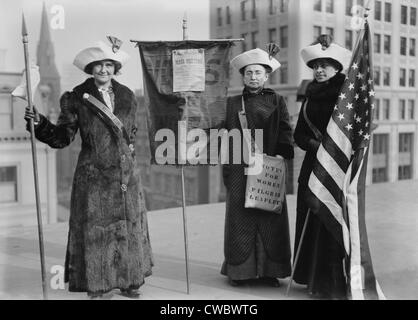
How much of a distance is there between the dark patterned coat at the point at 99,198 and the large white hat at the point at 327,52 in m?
1.40

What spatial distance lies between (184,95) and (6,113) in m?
7.03

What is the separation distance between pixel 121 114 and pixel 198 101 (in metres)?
0.62

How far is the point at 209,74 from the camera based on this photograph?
3.94 meters

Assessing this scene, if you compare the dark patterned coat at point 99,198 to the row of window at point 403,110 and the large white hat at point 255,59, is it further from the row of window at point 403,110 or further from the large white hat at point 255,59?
the row of window at point 403,110

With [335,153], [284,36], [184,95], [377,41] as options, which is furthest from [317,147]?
[377,41]

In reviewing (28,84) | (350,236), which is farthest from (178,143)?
(350,236)

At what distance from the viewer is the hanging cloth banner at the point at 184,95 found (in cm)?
388

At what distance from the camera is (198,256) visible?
→ 5.18 m

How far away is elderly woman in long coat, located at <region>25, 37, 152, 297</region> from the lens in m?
3.66

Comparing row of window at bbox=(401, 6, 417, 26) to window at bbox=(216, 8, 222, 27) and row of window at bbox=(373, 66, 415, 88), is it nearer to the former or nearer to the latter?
window at bbox=(216, 8, 222, 27)

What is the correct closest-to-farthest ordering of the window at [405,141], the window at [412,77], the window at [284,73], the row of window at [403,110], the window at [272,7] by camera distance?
the window at [272,7] < the window at [412,77] < the window at [284,73] < the row of window at [403,110] < the window at [405,141]

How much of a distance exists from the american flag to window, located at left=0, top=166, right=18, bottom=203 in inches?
299

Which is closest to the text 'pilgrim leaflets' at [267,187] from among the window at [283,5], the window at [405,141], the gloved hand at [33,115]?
the gloved hand at [33,115]
